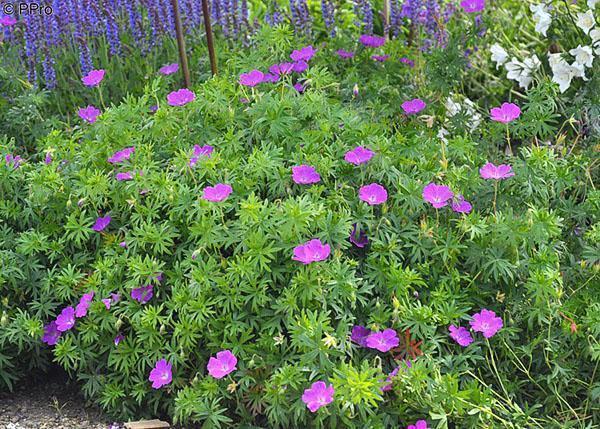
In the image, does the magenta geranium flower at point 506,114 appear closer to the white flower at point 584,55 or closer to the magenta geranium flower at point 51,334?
the white flower at point 584,55

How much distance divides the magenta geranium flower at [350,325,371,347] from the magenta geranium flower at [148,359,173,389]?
1.80ft

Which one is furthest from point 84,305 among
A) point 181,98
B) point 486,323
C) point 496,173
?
point 496,173

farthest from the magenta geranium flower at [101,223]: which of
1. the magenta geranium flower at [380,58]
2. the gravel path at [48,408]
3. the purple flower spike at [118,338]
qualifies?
the magenta geranium flower at [380,58]

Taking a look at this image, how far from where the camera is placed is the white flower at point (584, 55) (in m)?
3.96

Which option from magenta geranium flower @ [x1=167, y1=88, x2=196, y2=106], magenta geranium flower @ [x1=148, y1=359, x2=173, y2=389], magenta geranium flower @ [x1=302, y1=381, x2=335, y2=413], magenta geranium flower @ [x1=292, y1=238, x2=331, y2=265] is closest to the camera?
magenta geranium flower @ [x1=302, y1=381, x2=335, y2=413]

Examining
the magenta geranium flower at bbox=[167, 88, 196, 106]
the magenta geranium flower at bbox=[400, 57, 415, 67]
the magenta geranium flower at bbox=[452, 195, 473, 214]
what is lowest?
the magenta geranium flower at bbox=[400, 57, 415, 67]

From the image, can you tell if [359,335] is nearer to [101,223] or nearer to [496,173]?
[496,173]

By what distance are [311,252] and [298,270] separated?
98mm

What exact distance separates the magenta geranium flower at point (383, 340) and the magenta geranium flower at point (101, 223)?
3.18 feet

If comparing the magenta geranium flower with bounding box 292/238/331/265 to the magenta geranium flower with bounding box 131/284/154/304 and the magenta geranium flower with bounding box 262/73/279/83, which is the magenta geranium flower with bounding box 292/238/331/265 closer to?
the magenta geranium flower with bounding box 131/284/154/304

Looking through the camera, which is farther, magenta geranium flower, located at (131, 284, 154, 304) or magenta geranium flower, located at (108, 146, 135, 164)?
magenta geranium flower, located at (108, 146, 135, 164)

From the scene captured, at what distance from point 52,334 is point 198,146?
2.57 feet

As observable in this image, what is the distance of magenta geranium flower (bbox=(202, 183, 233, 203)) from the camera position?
2.78 m

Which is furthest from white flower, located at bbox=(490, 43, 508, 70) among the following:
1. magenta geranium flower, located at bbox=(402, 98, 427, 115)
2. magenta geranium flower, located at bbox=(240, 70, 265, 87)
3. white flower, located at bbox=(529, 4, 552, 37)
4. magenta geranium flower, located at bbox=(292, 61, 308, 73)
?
magenta geranium flower, located at bbox=(240, 70, 265, 87)
